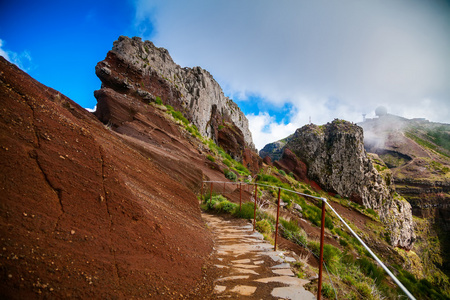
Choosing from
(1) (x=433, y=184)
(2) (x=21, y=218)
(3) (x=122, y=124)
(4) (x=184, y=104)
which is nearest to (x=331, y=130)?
(4) (x=184, y=104)

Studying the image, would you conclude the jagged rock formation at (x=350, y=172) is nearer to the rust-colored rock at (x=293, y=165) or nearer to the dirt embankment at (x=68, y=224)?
the rust-colored rock at (x=293, y=165)

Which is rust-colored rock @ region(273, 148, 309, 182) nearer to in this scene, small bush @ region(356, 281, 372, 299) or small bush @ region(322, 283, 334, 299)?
small bush @ region(356, 281, 372, 299)

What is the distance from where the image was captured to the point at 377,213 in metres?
38.0

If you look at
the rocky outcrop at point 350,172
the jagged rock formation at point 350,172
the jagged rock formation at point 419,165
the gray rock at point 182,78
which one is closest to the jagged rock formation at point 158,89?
the gray rock at point 182,78

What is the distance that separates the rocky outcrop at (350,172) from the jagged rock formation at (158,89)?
55.5 ft

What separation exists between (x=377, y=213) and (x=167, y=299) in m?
46.7

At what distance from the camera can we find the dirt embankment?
1812 mm

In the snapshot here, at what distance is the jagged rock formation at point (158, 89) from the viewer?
1494cm

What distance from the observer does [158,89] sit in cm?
2427

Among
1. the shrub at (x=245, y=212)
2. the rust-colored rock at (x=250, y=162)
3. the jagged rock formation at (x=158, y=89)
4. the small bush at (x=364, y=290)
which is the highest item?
the jagged rock formation at (x=158, y=89)

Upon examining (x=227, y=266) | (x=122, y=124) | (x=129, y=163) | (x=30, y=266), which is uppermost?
(x=122, y=124)

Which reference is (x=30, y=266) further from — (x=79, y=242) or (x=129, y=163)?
(x=129, y=163)

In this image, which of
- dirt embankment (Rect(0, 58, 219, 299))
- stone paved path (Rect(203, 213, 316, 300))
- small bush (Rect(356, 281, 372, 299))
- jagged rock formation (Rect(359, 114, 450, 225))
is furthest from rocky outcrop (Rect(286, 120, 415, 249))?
dirt embankment (Rect(0, 58, 219, 299))

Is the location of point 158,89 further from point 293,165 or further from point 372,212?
point 372,212
